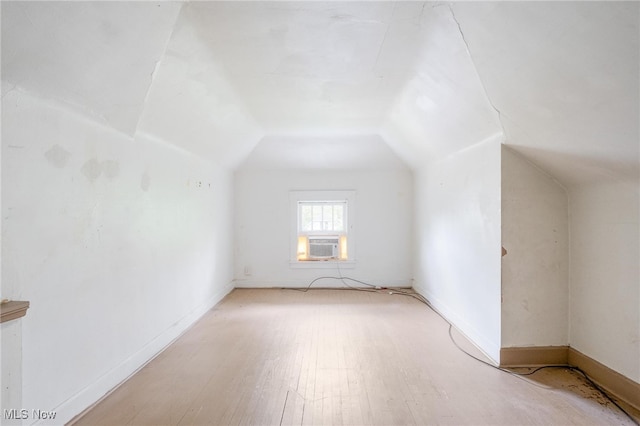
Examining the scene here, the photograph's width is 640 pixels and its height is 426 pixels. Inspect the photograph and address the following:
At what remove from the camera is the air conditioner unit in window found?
18.6 ft

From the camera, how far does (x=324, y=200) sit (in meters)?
5.63

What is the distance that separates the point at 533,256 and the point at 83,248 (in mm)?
3203

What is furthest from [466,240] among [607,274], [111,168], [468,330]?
[111,168]

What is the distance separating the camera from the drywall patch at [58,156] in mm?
1840

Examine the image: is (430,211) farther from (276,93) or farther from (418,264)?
(276,93)

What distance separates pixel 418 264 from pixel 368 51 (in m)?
3.61

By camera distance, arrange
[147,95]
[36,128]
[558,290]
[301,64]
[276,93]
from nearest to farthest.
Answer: [36,128]
[147,95]
[301,64]
[558,290]
[276,93]

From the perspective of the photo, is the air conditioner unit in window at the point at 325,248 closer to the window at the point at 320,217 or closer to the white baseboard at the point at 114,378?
the window at the point at 320,217

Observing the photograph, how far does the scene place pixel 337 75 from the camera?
2.76 m

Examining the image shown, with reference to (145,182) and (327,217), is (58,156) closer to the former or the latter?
(145,182)

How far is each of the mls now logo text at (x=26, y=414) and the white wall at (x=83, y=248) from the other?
1.2 inches

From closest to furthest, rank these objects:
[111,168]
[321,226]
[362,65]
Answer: [111,168], [362,65], [321,226]

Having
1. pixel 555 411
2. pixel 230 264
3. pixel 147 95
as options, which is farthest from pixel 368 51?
pixel 230 264

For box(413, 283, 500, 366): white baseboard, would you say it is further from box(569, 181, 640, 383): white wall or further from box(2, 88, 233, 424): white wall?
box(2, 88, 233, 424): white wall
